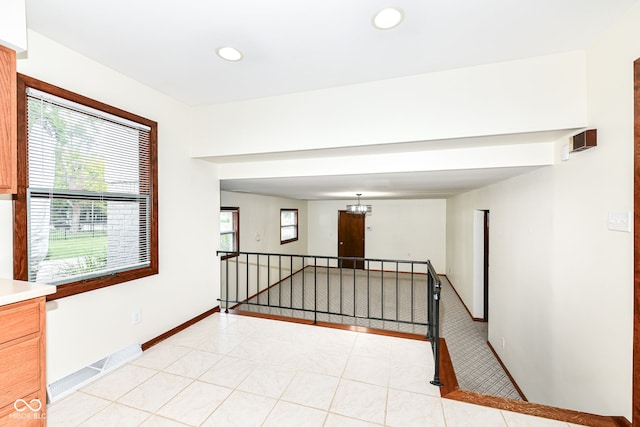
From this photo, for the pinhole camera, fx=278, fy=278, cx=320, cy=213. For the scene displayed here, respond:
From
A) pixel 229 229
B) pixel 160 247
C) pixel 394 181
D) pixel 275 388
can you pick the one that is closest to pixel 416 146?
pixel 394 181

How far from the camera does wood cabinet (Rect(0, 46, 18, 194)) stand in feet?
4.41

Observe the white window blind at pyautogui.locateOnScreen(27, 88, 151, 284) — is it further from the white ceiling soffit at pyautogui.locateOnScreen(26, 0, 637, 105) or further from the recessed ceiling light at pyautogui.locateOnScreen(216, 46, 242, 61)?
the recessed ceiling light at pyautogui.locateOnScreen(216, 46, 242, 61)

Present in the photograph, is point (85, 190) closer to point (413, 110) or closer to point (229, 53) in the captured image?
point (229, 53)

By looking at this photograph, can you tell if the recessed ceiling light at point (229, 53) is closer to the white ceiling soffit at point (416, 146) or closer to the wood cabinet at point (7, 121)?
the white ceiling soffit at point (416, 146)

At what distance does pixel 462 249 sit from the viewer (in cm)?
587

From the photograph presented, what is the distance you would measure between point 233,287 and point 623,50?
5.70 meters

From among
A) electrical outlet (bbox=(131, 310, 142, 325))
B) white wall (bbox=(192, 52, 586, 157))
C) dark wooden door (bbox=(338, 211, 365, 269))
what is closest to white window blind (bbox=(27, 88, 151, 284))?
electrical outlet (bbox=(131, 310, 142, 325))

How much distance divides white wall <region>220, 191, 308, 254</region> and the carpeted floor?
3.50ft

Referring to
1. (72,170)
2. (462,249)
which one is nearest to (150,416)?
(72,170)

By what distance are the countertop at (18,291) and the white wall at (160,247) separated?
1.55ft

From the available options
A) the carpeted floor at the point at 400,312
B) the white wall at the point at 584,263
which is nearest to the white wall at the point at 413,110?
the white wall at the point at 584,263

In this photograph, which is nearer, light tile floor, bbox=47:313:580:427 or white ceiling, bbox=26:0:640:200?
white ceiling, bbox=26:0:640:200

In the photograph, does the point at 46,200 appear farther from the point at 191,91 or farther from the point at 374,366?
the point at 374,366

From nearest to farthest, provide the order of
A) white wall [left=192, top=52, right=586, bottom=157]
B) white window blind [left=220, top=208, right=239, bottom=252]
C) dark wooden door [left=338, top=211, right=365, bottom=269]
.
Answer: white wall [left=192, top=52, right=586, bottom=157], white window blind [left=220, top=208, right=239, bottom=252], dark wooden door [left=338, top=211, right=365, bottom=269]
